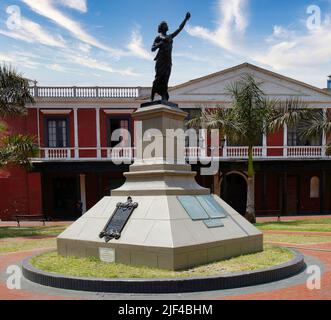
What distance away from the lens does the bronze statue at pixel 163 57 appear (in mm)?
10266

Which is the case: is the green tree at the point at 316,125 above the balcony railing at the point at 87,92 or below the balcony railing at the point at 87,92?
below

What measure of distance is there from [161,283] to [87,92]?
20.2 m

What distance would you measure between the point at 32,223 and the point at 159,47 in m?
15.2

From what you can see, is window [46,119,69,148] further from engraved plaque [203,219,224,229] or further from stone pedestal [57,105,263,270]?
engraved plaque [203,219,224,229]

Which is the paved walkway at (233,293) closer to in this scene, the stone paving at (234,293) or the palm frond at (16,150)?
the stone paving at (234,293)

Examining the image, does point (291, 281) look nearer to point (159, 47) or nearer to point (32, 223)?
point (159, 47)

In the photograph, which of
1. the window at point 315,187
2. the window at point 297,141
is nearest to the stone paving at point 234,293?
the window at point 297,141

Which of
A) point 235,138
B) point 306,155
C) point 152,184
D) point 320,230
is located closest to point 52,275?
point 152,184

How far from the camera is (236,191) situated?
87.4 feet

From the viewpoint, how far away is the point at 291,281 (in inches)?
282

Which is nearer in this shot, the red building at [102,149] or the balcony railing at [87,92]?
the red building at [102,149]

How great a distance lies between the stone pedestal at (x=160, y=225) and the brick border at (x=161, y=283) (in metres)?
0.82

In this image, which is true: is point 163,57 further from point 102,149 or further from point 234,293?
point 102,149

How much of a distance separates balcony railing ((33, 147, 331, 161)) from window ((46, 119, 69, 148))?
2.01 ft
